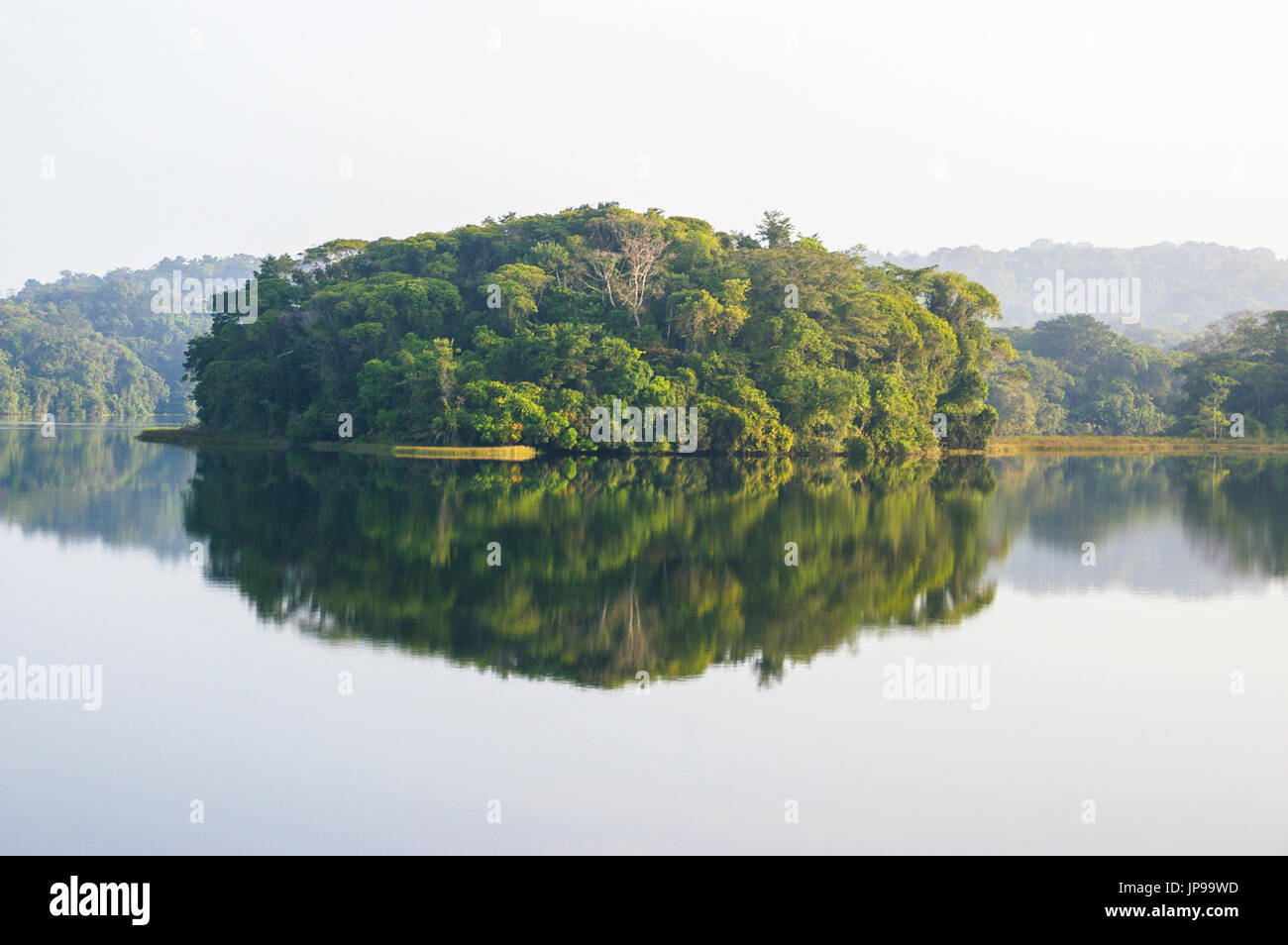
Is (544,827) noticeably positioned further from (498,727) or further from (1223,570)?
(1223,570)

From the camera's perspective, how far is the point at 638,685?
9359 millimetres

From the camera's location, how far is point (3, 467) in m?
33.0

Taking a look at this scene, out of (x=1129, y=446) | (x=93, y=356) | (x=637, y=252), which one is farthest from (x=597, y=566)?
(x=93, y=356)

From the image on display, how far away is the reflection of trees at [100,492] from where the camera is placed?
18.7m

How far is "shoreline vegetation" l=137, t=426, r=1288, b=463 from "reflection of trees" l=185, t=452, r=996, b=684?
46.8 feet

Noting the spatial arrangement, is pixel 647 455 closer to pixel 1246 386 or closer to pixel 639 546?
pixel 639 546

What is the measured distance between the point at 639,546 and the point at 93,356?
9275 cm

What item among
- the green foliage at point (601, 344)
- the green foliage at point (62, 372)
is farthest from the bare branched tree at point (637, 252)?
the green foliage at point (62, 372)

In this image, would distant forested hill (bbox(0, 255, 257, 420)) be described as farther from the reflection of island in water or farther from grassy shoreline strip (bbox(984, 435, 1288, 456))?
grassy shoreline strip (bbox(984, 435, 1288, 456))
